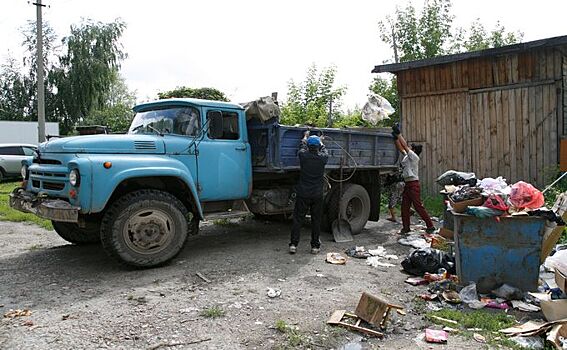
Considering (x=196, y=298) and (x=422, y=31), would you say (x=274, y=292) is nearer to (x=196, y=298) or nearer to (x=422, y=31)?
(x=196, y=298)

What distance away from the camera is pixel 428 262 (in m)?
5.68

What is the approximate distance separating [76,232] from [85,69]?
28520 millimetres

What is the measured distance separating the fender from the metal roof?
7630 mm

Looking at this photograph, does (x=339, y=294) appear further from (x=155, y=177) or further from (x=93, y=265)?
(x=93, y=265)

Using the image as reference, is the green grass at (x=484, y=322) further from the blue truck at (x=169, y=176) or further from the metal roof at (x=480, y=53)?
the metal roof at (x=480, y=53)

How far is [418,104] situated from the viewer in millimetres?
12016

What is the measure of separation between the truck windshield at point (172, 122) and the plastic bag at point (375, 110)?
15.3ft

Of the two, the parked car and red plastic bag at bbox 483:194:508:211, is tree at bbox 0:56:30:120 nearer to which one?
the parked car

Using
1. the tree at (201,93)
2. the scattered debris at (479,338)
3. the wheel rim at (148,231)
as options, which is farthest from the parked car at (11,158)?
the scattered debris at (479,338)

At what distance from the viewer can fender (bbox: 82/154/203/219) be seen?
521 cm

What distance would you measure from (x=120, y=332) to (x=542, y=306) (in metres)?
3.69

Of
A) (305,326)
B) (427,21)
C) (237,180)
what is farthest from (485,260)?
(427,21)

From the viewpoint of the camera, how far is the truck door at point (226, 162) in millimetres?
6422

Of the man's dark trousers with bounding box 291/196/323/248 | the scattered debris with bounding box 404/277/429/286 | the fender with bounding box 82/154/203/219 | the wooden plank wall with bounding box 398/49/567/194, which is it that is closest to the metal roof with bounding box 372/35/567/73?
the wooden plank wall with bounding box 398/49/567/194
